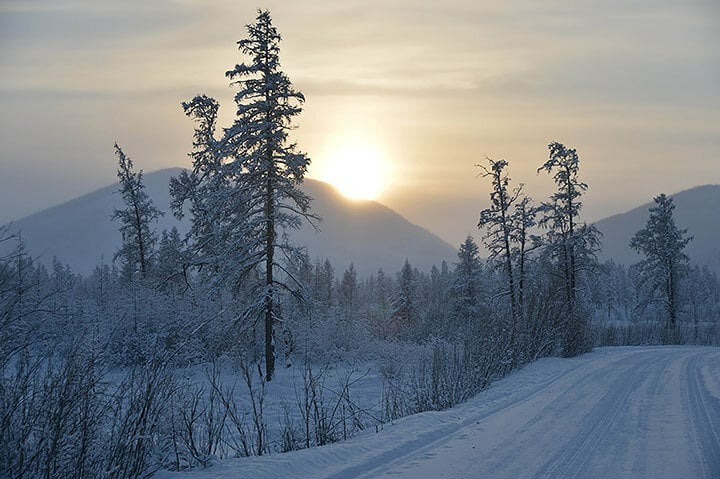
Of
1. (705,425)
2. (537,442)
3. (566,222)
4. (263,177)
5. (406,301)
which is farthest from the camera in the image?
(406,301)

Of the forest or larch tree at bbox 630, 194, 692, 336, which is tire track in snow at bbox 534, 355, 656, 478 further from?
larch tree at bbox 630, 194, 692, 336

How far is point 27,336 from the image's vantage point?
5336mm

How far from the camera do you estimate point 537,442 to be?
7789mm

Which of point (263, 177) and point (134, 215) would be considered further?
point (134, 215)

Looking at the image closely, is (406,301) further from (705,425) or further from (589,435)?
(589,435)

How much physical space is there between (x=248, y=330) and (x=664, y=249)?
3652 cm

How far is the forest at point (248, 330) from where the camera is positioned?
541cm

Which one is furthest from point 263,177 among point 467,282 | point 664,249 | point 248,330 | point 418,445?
point 664,249

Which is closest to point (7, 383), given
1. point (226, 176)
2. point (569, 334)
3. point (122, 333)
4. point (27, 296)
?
point (27, 296)

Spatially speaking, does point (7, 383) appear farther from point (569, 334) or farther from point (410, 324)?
point (410, 324)

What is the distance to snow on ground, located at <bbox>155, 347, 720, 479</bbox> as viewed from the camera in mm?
6406

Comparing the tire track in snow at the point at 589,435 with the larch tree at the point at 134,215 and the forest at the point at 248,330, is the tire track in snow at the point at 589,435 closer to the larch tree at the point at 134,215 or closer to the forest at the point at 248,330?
the forest at the point at 248,330

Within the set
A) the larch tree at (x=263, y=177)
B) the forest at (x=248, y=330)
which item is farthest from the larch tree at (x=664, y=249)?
the larch tree at (x=263, y=177)

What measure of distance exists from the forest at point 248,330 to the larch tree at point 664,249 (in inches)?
6.9
